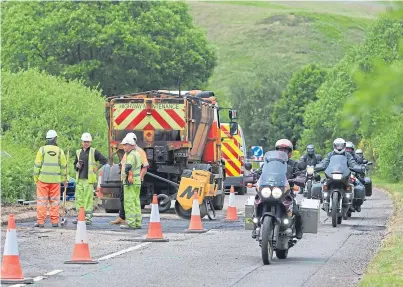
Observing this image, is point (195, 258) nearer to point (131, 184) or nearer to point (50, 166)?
point (131, 184)

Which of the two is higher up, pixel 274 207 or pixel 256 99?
pixel 256 99

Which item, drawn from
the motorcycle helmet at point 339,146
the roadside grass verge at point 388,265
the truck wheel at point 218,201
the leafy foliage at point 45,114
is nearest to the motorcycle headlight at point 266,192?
the roadside grass verge at point 388,265

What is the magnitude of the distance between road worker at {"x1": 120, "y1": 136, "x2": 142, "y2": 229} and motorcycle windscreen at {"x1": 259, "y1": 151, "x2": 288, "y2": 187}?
5886 mm

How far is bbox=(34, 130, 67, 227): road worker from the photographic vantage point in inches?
817

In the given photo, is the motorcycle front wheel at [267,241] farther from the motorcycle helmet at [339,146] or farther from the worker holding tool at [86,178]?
the motorcycle helmet at [339,146]

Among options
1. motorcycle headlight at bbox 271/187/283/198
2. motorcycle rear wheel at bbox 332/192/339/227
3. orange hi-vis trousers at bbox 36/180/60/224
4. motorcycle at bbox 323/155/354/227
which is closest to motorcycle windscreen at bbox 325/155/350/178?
motorcycle at bbox 323/155/354/227

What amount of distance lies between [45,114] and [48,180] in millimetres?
14781

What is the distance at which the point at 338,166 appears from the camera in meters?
22.6

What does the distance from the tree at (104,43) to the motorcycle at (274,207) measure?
46.5m

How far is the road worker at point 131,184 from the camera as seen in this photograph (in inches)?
809

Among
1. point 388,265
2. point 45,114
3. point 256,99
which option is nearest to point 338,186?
point 388,265

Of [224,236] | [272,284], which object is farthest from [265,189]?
[224,236]

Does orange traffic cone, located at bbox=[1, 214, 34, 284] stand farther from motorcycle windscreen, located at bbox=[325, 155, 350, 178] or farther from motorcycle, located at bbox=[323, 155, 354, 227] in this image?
motorcycle windscreen, located at bbox=[325, 155, 350, 178]

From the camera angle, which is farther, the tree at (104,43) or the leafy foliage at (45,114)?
the tree at (104,43)
